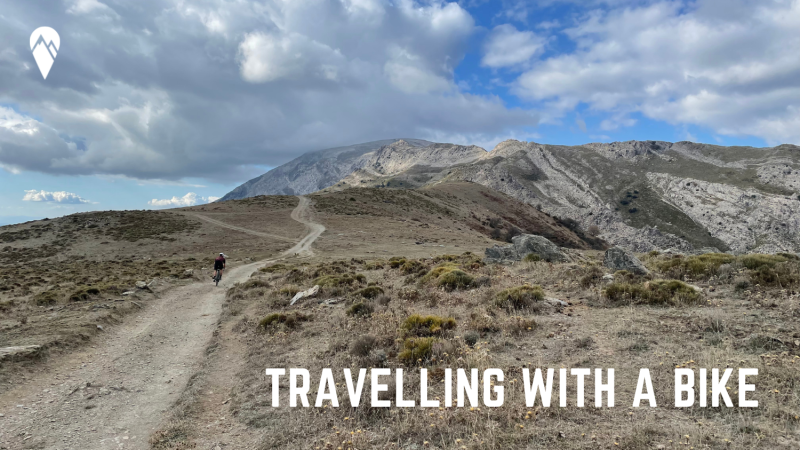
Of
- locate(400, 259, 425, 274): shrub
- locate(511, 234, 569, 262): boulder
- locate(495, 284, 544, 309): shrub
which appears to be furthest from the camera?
locate(400, 259, 425, 274): shrub

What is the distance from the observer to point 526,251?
22.8 m

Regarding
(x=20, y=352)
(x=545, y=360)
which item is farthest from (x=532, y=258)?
(x=20, y=352)

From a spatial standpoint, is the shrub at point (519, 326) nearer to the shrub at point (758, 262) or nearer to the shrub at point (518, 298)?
the shrub at point (518, 298)

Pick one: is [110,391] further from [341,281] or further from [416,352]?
[341,281]

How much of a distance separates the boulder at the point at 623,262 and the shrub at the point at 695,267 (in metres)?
0.94

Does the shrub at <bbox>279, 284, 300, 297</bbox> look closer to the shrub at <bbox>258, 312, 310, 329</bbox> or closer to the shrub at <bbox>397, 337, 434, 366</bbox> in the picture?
the shrub at <bbox>258, 312, 310, 329</bbox>

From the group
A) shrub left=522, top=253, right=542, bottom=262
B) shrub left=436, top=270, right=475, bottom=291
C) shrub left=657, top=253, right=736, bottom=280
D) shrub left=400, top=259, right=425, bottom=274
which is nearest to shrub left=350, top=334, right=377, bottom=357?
shrub left=436, top=270, right=475, bottom=291

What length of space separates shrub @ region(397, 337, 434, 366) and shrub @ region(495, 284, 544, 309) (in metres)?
4.25

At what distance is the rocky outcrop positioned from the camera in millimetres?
22094

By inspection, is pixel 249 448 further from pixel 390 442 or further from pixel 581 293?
pixel 581 293

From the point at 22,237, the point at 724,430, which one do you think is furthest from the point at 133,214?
the point at 724,430

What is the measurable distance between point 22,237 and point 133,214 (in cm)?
1599

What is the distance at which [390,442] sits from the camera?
5812 millimetres

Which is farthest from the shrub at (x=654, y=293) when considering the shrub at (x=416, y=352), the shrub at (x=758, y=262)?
the shrub at (x=416, y=352)
